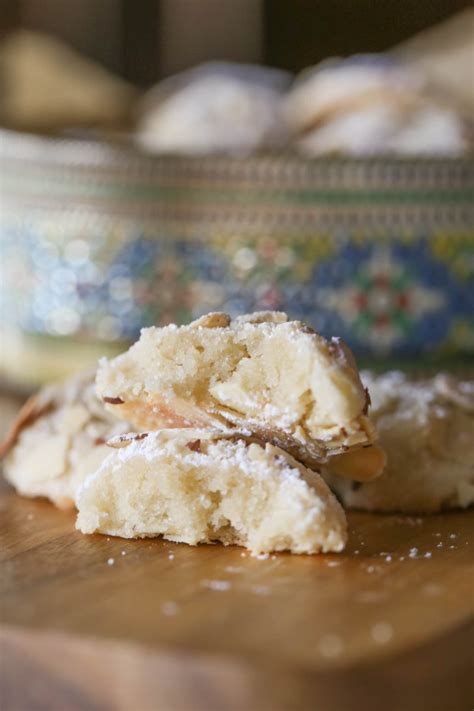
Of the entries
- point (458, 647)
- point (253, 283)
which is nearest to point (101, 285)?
point (253, 283)

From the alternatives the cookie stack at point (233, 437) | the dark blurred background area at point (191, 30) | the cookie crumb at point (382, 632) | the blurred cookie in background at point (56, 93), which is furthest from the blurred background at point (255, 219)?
the cookie crumb at point (382, 632)

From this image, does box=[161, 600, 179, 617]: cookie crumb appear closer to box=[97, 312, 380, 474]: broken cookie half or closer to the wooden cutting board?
the wooden cutting board

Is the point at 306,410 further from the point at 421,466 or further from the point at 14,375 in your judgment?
the point at 14,375

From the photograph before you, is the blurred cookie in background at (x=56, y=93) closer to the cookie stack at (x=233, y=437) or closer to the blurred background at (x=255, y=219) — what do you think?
the blurred background at (x=255, y=219)

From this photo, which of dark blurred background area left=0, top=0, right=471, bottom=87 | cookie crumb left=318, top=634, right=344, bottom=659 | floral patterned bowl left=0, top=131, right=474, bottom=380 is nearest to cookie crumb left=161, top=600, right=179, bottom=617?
cookie crumb left=318, top=634, right=344, bottom=659

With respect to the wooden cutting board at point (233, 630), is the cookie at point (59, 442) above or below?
below

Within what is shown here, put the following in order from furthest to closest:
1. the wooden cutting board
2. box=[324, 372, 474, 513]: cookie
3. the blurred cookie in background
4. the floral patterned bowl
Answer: the blurred cookie in background, the floral patterned bowl, box=[324, 372, 474, 513]: cookie, the wooden cutting board

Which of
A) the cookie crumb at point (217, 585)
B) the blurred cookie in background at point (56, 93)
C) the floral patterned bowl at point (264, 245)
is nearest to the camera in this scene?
the cookie crumb at point (217, 585)
